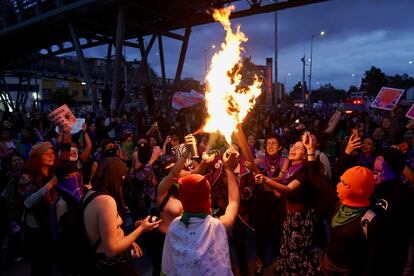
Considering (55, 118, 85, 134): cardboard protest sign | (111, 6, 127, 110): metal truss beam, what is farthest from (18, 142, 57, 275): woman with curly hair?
(111, 6, 127, 110): metal truss beam

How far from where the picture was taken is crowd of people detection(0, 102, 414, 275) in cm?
242

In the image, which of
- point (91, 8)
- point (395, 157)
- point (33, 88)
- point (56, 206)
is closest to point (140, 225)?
point (56, 206)

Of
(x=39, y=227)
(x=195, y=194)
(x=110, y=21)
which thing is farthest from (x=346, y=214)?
(x=110, y=21)

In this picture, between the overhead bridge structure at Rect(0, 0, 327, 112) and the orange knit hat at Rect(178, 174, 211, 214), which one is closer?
the orange knit hat at Rect(178, 174, 211, 214)

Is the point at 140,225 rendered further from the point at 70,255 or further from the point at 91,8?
the point at 91,8

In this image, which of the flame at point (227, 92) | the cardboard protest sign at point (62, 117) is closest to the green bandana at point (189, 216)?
the flame at point (227, 92)

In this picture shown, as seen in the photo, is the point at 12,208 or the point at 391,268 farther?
the point at 12,208

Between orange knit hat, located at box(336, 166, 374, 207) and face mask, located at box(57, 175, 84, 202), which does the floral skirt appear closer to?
orange knit hat, located at box(336, 166, 374, 207)

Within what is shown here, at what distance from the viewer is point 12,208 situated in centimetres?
507

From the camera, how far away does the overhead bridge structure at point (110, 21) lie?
39.8 feet

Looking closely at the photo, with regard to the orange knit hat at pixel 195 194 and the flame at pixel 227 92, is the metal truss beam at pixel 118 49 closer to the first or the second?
the flame at pixel 227 92

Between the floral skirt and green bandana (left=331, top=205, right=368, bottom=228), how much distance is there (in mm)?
957

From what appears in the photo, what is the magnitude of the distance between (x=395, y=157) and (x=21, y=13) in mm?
16600

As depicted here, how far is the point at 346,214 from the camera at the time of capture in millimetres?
2898
